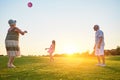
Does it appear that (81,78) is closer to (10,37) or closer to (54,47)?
(10,37)

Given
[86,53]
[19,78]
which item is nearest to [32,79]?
[19,78]

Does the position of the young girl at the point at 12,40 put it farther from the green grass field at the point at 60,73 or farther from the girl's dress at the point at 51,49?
the girl's dress at the point at 51,49

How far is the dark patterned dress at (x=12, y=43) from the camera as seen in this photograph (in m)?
17.7

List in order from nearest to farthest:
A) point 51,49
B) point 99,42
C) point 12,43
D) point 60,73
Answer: point 60,73, point 12,43, point 99,42, point 51,49

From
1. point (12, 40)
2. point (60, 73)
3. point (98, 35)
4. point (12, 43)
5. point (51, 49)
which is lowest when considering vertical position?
point (60, 73)

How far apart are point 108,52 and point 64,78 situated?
38942 mm

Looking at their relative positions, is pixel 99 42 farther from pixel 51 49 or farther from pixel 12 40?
pixel 51 49

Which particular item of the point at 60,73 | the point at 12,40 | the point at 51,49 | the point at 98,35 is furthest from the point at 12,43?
the point at 51,49

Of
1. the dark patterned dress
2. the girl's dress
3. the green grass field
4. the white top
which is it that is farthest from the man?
the girl's dress

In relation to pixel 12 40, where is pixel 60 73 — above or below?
below

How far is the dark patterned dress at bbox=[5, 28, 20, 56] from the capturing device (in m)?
17.7

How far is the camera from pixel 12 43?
58.5ft

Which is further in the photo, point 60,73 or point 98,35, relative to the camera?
point 98,35

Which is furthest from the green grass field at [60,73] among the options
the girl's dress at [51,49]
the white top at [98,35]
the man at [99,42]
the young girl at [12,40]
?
the girl's dress at [51,49]
